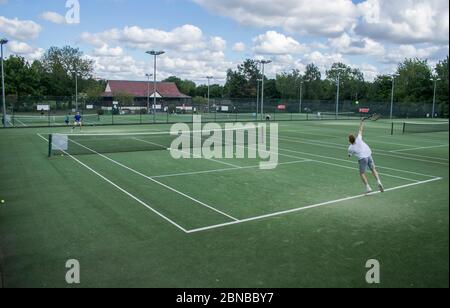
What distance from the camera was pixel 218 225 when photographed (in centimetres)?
938

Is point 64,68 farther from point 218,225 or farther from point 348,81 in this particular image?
point 218,225

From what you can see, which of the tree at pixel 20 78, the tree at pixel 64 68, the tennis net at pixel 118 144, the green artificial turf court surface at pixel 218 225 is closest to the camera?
the green artificial turf court surface at pixel 218 225

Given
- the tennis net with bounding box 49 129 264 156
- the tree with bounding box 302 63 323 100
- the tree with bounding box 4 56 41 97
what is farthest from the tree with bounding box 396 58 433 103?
the tree with bounding box 4 56 41 97

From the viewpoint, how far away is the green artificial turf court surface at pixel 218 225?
6.70m

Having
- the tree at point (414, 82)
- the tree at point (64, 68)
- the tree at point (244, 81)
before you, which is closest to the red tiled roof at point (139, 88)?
the tree at point (64, 68)

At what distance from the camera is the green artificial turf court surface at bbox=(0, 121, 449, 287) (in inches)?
264

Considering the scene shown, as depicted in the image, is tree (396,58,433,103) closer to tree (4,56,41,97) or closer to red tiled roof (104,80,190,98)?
red tiled roof (104,80,190,98)

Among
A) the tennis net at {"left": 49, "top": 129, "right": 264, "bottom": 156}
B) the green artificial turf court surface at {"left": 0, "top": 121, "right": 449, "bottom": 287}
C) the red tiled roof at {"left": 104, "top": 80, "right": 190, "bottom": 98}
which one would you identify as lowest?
the green artificial turf court surface at {"left": 0, "top": 121, "right": 449, "bottom": 287}

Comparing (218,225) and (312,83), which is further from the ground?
(312,83)

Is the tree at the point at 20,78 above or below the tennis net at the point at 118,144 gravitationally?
above

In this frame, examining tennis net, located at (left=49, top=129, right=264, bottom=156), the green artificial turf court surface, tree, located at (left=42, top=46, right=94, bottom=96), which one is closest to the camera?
the green artificial turf court surface

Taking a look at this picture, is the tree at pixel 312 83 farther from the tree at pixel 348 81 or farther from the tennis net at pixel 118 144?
the tennis net at pixel 118 144

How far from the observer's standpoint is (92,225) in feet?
30.5

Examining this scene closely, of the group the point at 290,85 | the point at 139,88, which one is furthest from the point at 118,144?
the point at 290,85
